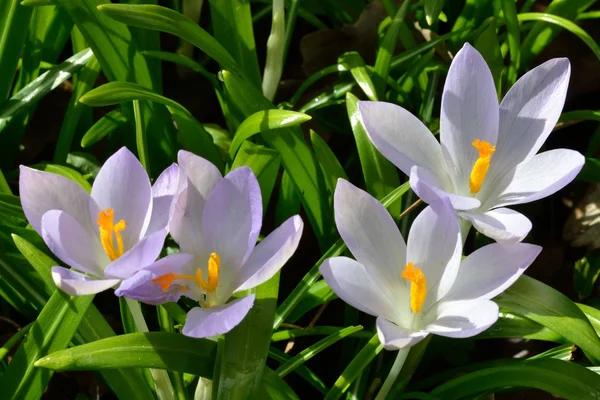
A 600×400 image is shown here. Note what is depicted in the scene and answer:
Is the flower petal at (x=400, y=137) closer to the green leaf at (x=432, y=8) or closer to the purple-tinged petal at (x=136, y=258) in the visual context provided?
the purple-tinged petal at (x=136, y=258)

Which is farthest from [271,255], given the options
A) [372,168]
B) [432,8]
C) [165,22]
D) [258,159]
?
[432,8]

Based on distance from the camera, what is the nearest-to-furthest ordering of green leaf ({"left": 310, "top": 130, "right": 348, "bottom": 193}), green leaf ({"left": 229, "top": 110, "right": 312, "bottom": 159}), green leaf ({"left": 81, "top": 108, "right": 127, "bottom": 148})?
green leaf ({"left": 229, "top": 110, "right": 312, "bottom": 159}) → green leaf ({"left": 310, "top": 130, "right": 348, "bottom": 193}) → green leaf ({"left": 81, "top": 108, "right": 127, "bottom": 148})

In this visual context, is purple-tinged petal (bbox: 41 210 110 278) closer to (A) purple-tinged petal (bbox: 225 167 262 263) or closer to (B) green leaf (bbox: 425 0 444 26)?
(A) purple-tinged petal (bbox: 225 167 262 263)

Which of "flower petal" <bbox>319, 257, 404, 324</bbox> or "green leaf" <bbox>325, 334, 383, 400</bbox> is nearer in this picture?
"flower petal" <bbox>319, 257, 404, 324</bbox>

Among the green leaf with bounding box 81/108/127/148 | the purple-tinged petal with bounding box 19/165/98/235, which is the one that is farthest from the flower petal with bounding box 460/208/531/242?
the green leaf with bounding box 81/108/127/148

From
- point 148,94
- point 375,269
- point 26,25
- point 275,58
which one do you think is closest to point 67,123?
point 26,25

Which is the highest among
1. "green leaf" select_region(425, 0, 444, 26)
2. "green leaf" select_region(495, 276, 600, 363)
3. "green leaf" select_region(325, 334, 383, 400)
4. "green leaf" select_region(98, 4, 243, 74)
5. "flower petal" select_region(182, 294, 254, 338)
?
"green leaf" select_region(98, 4, 243, 74)

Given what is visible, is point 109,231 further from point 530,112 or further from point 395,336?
point 530,112
